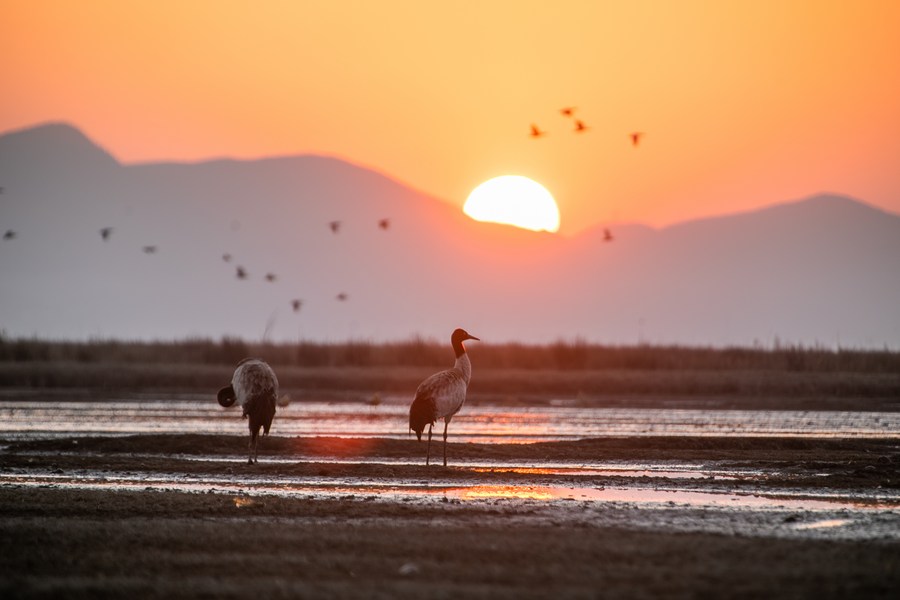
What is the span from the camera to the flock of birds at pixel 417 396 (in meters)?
21.3

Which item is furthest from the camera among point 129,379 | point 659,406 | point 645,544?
point 129,379

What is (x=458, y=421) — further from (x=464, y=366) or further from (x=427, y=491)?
(x=427, y=491)

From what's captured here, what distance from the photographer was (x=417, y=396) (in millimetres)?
21422

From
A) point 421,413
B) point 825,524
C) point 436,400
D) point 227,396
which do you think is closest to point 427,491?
point 421,413

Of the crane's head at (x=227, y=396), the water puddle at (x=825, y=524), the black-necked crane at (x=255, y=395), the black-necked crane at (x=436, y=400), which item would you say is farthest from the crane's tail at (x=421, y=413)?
the water puddle at (x=825, y=524)

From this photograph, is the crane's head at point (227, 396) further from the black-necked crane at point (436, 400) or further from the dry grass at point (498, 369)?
the dry grass at point (498, 369)

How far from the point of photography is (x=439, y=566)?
1135 centimetres

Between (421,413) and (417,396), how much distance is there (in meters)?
0.33

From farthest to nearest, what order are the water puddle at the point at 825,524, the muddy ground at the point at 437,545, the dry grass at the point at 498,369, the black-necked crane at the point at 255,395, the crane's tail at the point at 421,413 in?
the dry grass at the point at 498,369 < the black-necked crane at the point at 255,395 < the crane's tail at the point at 421,413 < the water puddle at the point at 825,524 < the muddy ground at the point at 437,545

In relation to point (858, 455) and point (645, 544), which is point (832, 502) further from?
point (858, 455)

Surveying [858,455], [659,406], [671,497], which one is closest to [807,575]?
[671,497]

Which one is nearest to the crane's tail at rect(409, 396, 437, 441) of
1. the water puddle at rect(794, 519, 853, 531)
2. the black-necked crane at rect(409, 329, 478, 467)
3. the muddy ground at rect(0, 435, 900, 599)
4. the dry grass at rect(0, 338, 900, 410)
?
the black-necked crane at rect(409, 329, 478, 467)

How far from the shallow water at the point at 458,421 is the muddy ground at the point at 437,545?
8.41m

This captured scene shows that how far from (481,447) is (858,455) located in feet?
21.0
